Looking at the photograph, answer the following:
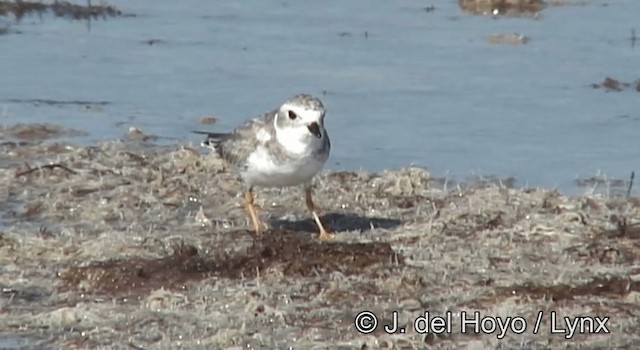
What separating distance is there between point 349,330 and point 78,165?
4015 mm

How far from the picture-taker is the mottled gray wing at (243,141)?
31.4ft

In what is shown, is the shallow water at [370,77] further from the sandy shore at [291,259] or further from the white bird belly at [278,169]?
the white bird belly at [278,169]

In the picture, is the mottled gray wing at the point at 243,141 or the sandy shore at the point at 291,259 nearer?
the sandy shore at the point at 291,259

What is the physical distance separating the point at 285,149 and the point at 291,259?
787 millimetres

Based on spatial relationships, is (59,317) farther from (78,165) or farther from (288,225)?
(78,165)

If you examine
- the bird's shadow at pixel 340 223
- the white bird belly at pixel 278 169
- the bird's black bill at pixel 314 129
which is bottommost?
the bird's shadow at pixel 340 223

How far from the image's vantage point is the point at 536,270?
8.74 meters

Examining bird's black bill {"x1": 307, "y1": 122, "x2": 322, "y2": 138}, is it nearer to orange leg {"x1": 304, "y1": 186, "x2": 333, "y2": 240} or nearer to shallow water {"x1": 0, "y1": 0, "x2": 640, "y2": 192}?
orange leg {"x1": 304, "y1": 186, "x2": 333, "y2": 240}

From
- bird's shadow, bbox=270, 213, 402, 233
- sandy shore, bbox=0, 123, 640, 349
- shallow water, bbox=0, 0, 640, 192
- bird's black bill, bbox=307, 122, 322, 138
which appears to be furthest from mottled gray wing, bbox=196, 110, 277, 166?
shallow water, bbox=0, 0, 640, 192

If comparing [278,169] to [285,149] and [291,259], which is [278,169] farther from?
[291,259]


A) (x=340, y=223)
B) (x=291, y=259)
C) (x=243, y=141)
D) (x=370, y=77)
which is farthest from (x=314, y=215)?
(x=370, y=77)

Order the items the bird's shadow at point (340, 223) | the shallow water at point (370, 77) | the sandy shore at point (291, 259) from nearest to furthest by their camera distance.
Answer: the sandy shore at point (291, 259) → the bird's shadow at point (340, 223) → the shallow water at point (370, 77)

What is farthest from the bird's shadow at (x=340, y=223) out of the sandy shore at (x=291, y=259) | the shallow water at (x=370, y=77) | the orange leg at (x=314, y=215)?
the shallow water at (x=370, y=77)

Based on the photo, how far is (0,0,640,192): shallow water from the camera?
40.5 ft
